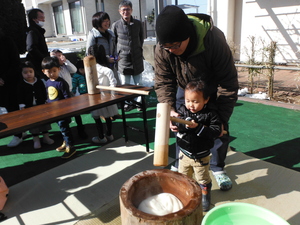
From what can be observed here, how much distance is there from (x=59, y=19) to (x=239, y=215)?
25.7 m

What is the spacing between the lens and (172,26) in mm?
1613

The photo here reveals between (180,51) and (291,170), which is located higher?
(180,51)

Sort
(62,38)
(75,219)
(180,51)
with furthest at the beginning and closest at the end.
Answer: (62,38) → (75,219) → (180,51)

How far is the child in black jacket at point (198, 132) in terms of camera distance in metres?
1.87

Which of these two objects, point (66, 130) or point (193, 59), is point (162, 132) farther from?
point (66, 130)

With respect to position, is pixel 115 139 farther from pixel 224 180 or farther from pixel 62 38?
pixel 62 38

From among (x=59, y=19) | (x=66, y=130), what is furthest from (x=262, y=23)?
(x=59, y=19)

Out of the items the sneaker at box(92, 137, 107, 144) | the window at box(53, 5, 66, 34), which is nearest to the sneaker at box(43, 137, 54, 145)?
the sneaker at box(92, 137, 107, 144)

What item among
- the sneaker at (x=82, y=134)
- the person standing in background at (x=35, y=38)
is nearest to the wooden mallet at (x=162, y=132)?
the sneaker at (x=82, y=134)

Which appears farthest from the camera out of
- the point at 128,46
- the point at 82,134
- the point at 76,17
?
the point at 76,17

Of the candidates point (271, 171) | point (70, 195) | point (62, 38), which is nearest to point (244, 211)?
point (271, 171)

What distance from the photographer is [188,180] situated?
5.04 ft

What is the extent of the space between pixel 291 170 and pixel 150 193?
1869 mm

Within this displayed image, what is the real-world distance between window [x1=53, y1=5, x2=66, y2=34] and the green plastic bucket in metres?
24.7
